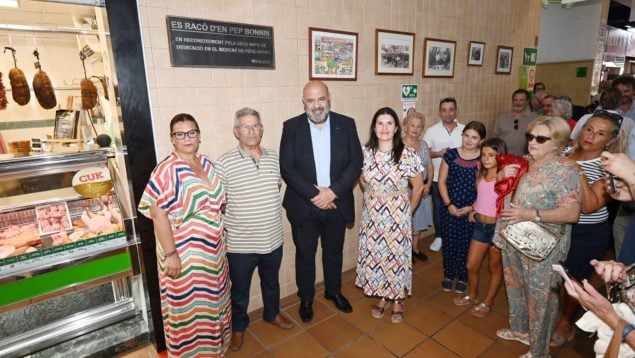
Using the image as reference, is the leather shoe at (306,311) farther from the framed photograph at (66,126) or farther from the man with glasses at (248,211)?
the framed photograph at (66,126)

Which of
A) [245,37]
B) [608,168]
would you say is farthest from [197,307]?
[608,168]

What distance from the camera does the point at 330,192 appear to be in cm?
245

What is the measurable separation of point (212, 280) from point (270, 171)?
78 centimetres

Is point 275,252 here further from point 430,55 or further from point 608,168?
point 430,55

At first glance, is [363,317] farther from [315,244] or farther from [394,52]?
[394,52]

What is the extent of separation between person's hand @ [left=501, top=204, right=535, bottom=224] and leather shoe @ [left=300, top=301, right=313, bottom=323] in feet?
5.33

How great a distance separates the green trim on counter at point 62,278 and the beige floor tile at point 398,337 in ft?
6.12

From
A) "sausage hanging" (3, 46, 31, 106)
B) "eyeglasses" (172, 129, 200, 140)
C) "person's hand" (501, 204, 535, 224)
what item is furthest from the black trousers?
"sausage hanging" (3, 46, 31, 106)

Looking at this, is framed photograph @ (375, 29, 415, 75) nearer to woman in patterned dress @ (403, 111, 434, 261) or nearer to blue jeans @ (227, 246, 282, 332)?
woman in patterned dress @ (403, 111, 434, 261)

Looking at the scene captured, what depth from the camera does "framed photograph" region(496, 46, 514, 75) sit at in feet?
14.7

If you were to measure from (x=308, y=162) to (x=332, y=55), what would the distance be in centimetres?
102

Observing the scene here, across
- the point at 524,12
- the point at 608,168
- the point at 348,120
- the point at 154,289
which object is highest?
the point at 524,12

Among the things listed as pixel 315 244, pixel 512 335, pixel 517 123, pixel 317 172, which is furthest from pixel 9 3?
pixel 517 123

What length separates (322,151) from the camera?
255cm
